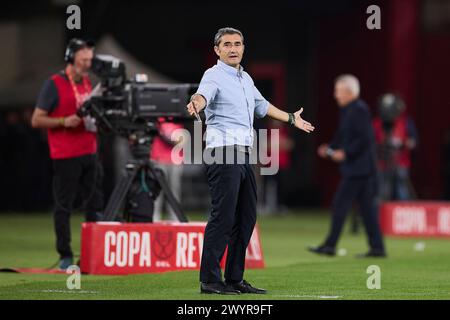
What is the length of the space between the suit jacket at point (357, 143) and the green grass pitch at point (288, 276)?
4.14 feet

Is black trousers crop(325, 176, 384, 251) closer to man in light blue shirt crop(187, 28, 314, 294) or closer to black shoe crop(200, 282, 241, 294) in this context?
man in light blue shirt crop(187, 28, 314, 294)

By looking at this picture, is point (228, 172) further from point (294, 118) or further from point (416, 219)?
point (416, 219)

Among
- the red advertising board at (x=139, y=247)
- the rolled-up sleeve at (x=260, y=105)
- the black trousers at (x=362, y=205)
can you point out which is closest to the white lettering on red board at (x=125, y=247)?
the red advertising board at (x=139, y=247)

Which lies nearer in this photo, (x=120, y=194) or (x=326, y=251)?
(x=120, y=194)

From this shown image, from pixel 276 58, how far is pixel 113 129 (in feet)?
67.4

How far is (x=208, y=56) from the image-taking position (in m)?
34.5

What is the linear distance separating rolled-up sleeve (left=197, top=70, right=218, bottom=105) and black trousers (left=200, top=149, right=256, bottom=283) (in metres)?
0.64

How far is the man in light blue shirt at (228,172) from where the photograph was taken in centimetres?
1147

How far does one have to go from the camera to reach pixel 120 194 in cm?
1500

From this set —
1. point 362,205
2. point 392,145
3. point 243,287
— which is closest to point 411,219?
point 392,145

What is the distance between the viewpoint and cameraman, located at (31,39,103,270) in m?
15.1

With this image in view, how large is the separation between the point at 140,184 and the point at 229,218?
3.96 m

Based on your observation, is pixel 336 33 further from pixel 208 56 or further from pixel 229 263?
pixel 229 263
